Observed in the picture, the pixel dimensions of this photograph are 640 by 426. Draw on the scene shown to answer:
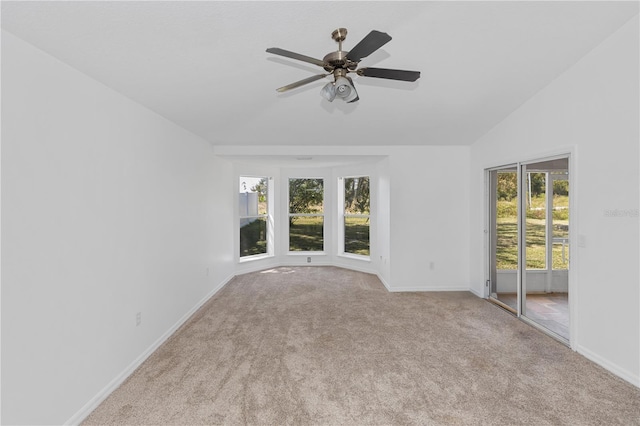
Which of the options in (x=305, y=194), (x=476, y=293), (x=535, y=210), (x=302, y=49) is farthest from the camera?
(x=305, y=194)

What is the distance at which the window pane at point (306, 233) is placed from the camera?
6816mm

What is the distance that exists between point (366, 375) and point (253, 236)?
172 inches

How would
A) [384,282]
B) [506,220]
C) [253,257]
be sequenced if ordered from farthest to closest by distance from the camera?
1. [253,257]
2. [384,282]
3. [506,220]

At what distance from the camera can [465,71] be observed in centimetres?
281

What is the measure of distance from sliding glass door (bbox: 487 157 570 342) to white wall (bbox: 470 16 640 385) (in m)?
0.58

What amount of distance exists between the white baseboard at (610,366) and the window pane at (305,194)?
491 centimetres

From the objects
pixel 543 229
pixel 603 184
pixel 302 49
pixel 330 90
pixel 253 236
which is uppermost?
pixel 302 49

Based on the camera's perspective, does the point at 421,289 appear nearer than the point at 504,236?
No

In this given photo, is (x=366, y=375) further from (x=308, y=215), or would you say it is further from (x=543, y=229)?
(x=308, y=215)

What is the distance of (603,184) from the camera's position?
2.55m

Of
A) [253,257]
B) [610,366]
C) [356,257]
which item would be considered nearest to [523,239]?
[610,366]

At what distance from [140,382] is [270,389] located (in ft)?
3.53

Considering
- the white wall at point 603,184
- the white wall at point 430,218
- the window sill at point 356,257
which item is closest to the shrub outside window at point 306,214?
the window sill at point 356,257

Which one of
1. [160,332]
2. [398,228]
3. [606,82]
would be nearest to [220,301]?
[160,332]
